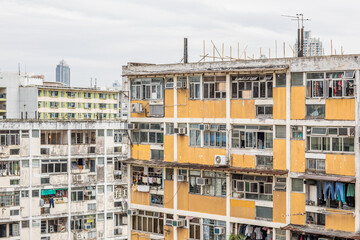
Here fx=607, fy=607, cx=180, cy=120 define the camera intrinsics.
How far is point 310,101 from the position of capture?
618 inches

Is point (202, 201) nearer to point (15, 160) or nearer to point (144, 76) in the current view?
point (144, 76)

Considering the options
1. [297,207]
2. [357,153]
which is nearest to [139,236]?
[297,207]

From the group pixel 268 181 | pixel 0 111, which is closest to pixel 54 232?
pixel 268 181

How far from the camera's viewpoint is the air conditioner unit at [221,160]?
670 inches

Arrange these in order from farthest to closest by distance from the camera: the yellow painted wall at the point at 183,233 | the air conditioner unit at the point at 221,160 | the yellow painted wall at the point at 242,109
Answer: the yellow painted wall at the point at 183,233 < the air conditioner unit at the point at 221,160 < the yellow painted wall at the point at 242,109

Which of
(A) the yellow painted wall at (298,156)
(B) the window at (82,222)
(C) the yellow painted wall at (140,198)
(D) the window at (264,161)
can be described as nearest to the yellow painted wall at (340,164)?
(A) the yellow painted wall at (298,156)

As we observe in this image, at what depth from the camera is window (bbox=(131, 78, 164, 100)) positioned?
18.5 meters

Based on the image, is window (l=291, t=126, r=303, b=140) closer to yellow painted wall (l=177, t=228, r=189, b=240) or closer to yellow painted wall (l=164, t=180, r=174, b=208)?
yellow painted wall (l=164, t=180, r=174, b=208)

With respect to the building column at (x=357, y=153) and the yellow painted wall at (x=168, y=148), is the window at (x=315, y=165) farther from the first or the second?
the yellow painted wall at (x=168, y=148)

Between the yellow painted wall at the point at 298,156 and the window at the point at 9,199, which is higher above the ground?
the yellow painted wall at the point at 298,156

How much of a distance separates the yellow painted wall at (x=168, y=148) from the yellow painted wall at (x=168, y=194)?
27.5 inches

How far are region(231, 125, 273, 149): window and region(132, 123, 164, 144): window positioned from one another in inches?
100.0

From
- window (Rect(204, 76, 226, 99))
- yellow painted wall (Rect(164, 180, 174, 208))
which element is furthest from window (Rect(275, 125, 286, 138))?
yellow painted wall (Rect(164, 180, 174, 208))

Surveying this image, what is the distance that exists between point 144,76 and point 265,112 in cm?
421
